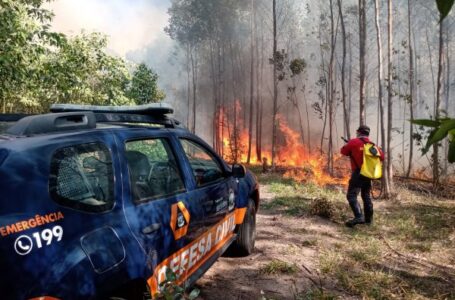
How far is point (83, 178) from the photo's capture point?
242 centimetres

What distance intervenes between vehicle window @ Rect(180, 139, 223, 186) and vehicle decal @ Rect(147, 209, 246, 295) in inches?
19.0

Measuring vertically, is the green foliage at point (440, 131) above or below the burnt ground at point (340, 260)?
above

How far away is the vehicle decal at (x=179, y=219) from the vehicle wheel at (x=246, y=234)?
198cm

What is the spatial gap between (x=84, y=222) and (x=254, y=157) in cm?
2703

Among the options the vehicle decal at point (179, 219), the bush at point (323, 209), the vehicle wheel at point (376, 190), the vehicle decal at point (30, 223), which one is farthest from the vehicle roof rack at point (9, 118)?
the vehicle wheel at point (376, 190)

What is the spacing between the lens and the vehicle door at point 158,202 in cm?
260

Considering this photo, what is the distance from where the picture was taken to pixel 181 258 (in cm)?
307

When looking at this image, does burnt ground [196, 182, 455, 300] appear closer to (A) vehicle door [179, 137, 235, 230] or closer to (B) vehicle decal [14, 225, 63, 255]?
(A) vehicle door [179, 137, 235, 230]

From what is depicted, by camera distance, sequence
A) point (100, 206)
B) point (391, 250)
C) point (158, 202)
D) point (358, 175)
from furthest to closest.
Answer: point (358, 175), point (391, 250), point (158, 202), point (100, 206)

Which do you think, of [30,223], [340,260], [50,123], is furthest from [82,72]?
[30,223]

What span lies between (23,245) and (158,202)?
1179mm

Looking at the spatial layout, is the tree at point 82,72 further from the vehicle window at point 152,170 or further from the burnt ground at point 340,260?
the burnt ground at point 340,260

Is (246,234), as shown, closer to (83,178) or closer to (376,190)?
(83,178)

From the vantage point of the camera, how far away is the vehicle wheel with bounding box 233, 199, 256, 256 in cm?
510
